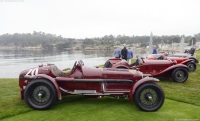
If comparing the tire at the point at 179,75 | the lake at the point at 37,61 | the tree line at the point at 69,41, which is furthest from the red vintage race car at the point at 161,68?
the tree line at the point at 69,41

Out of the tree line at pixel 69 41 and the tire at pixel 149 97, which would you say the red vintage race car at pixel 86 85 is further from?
the tree line at pixel 69 41

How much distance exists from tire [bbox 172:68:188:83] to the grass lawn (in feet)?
10.1

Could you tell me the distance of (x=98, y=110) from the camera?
591 cm

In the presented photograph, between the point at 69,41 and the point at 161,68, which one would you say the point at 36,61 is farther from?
the point at 69,41

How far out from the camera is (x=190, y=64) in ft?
46.8

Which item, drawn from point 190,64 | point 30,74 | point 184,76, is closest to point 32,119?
point 30,74

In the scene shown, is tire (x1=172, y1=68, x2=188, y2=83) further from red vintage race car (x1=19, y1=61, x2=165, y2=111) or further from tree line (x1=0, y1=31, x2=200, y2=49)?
tree line (x1=0, y1=31, x2=200, y2=49)

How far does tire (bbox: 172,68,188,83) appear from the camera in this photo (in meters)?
10.4

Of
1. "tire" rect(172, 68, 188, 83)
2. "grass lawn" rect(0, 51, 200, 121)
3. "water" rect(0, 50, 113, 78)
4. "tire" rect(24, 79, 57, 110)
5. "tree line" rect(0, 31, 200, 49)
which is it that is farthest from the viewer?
"tree line" rect(0, 31, 200, 49)

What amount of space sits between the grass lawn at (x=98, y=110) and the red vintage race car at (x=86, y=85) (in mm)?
283

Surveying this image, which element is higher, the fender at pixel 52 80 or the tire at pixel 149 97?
the fender at pixel 52 80

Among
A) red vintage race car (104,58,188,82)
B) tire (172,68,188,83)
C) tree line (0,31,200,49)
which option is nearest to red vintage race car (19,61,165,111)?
red vintage race car (104,58,188,82)

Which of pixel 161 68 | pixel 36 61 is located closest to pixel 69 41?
pixel 36 61

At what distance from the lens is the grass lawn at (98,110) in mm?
5387
